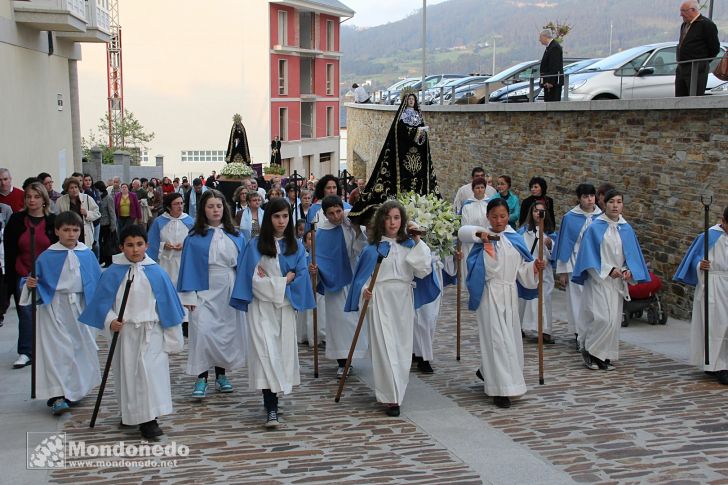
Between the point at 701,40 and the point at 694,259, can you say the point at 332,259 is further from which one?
the point at 701,40

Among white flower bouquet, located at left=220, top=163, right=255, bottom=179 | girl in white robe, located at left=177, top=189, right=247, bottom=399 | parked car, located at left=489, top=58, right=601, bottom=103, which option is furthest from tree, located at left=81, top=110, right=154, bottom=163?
girl in white robe, located at left=177, top=189, right=247, bottom=399

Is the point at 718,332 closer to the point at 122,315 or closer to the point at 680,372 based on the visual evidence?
the point at 680,372

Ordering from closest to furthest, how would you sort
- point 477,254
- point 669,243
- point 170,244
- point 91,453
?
point 91,453
point 477,254
point 170,244
point 669,243

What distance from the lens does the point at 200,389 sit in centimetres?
812

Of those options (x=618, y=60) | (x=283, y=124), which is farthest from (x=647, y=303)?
(x=283, y=124)

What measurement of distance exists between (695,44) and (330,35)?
1671 inches

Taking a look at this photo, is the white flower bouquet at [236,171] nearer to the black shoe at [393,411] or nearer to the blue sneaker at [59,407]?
the blue sneaker at [59,407]

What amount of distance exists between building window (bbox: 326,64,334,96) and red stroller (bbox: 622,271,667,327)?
44.4m

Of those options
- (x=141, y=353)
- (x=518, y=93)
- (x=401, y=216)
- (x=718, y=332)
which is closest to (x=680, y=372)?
(x=718, y=332)

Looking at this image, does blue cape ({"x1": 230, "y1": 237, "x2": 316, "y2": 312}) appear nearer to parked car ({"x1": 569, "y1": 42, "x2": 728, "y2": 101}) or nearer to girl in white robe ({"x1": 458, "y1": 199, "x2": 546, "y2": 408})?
girl in white robe ({"x1": 458, "y1": 199, "x2": 546, "y2": 408})

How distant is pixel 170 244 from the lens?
1017 centimetres

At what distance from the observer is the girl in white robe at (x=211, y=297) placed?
323 inches

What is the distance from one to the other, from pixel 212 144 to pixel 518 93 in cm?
3059

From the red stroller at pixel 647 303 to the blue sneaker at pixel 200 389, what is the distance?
6.12 metres
